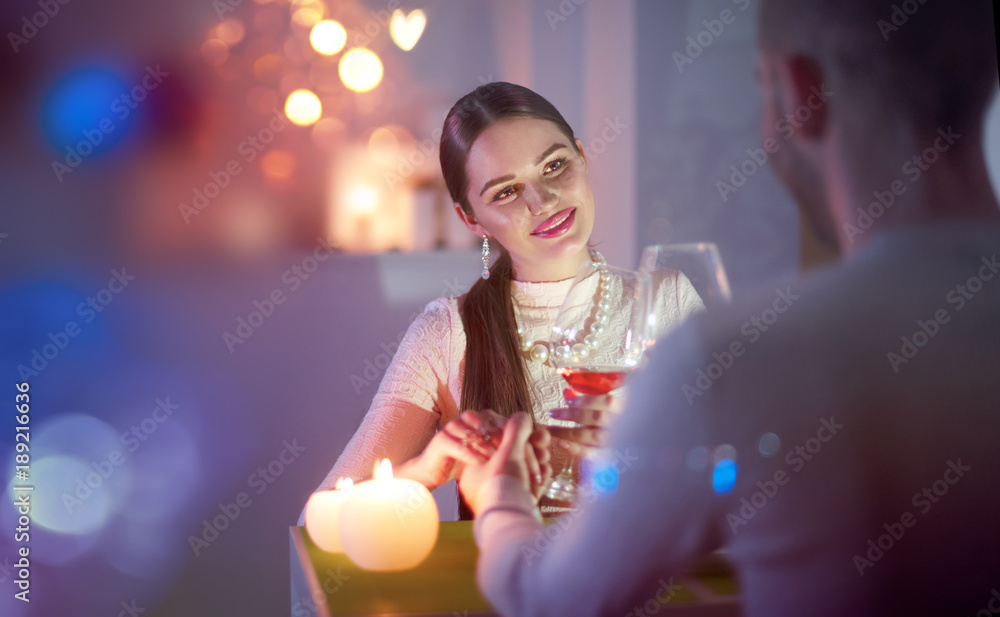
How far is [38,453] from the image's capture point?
6.22 ft

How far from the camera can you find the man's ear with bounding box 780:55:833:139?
60 cm

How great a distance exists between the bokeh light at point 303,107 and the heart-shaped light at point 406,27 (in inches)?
10.4

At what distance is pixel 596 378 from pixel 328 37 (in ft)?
4.96

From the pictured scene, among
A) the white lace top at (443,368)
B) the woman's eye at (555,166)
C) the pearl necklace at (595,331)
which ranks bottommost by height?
the pearl necklace at (595,331)

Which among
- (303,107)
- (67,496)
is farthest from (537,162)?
(67,496)

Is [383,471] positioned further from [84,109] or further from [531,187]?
[84,109]

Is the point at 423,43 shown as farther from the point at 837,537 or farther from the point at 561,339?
the point at 837,537

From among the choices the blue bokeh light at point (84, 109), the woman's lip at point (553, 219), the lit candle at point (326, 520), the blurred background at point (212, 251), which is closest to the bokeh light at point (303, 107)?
the blurred background at point (212, 251)

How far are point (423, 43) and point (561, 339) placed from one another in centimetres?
141

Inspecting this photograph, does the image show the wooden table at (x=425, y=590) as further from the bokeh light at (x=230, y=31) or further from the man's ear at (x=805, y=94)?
the bokeh light at (x=230, y=31)

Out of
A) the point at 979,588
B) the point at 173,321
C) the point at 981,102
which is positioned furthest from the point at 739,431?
the point at 173,321

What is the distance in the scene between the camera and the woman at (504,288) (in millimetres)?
1605

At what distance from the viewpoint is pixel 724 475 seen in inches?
20.2

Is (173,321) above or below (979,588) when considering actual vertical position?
above
